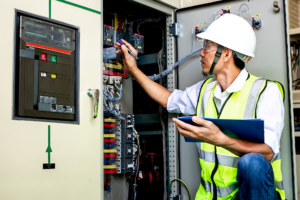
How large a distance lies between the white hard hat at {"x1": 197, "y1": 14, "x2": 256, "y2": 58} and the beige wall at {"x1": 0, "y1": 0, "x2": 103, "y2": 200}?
68cm

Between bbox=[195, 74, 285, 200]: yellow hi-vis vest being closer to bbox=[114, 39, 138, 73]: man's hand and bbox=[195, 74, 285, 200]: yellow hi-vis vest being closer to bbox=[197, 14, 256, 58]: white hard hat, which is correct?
bbox=[197, 14, 256, 58]: white hard hat

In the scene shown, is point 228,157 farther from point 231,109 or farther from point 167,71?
point 167,71

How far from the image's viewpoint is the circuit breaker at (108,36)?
2.22m

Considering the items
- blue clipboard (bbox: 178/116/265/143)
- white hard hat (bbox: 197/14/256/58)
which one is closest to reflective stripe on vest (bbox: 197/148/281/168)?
blue clipboard (bbox: 178/116/265/143)

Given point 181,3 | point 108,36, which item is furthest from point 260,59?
point 108,36

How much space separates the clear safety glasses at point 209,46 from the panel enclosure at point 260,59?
0.68 feet

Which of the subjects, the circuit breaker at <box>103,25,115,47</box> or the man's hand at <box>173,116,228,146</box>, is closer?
the man's hand at <box>173,116,228,146</box>

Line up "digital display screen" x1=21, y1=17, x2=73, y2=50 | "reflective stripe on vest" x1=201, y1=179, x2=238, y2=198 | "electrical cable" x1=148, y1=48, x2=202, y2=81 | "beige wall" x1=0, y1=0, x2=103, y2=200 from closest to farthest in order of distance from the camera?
"beige wall" x1=0, y1=0, x2=103, y2=200 → "digital display screen" x1=21, y1=17, x2=73, y2=50 → "reflective stripe on vest" x1=201, y1=179, x2=238, y2=198 → "electrical cable" x1=148, y1=48, x2=202, y2=81

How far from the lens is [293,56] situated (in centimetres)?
323

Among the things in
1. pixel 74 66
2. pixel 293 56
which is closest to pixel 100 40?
pixel 74 66

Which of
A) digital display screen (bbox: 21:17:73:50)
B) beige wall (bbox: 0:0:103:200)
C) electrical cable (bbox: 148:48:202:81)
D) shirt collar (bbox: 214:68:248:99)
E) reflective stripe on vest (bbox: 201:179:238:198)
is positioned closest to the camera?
beige wall (bbox: 0:0:103:200)

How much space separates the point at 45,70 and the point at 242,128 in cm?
95

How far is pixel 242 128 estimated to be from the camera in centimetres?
159

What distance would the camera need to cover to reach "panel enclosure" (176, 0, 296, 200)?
2.00 meters
